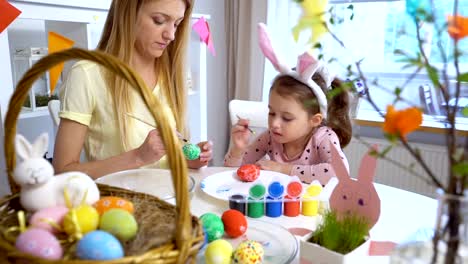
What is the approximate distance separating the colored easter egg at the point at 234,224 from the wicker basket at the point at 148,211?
19 centimetres

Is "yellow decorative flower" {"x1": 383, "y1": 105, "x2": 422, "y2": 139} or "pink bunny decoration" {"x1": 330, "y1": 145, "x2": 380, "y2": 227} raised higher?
"yellow decorative flower" {"x1": 383, "y1": 105, "x2": 422, "y2": 139}

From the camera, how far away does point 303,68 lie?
1.28 metres

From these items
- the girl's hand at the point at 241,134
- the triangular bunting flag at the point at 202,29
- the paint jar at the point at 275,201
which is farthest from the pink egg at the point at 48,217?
the triangular bunting flag at the point at 202,29

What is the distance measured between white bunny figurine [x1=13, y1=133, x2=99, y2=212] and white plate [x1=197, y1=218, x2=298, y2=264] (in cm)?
25

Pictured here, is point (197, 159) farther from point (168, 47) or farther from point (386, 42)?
point (386, 42)

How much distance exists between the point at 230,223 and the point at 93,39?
133 centimetres

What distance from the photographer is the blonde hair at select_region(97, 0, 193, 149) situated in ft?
4.33

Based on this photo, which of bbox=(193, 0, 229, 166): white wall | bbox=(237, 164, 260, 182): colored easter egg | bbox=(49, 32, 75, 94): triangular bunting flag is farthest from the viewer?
bbox=(193, 0, 229, 166): white wall

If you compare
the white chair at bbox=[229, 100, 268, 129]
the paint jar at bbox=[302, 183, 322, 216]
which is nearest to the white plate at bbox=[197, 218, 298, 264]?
the paint jar at bbox=[302, 183, 322, 216]

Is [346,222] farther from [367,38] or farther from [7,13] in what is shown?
[367,38]

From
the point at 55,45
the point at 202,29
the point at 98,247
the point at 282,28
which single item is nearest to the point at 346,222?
the point at 98,247

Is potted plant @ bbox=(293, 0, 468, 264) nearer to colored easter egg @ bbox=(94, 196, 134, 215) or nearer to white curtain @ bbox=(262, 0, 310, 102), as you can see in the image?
colored easter egg @ bbox=(94, 196, 134, 215)

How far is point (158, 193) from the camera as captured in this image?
101cm

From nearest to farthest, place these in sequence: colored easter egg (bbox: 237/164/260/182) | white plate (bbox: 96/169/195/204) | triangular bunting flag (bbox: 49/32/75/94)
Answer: white plate (bbox: 96/169/195/204), colored easter egg (bbox: 237/164/260/182), triangular bunting flag (bbox: 49/32/75/94)
